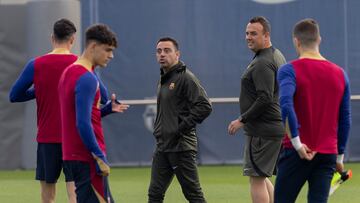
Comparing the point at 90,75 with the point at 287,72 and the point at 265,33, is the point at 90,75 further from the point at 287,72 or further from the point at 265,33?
the point at 265,33

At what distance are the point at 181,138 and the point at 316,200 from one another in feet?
7.63

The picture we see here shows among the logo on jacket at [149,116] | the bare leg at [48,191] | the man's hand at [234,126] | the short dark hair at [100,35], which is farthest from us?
the logo on jacket at [149,116]

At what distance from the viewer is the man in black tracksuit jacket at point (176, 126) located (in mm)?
9672

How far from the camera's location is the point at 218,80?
18.1 m

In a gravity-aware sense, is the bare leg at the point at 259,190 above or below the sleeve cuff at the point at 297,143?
below

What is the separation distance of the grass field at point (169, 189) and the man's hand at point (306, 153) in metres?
4.84

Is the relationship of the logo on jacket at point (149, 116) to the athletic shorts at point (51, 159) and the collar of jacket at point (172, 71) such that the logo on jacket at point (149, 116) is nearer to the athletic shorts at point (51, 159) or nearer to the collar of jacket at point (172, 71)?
the collar of jacket at point (172, 71)

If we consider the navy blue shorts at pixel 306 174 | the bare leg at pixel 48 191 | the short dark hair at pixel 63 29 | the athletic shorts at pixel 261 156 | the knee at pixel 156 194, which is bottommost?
the knee at pixel 156 194

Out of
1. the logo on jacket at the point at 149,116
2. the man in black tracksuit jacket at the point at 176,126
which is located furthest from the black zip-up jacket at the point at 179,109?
the logo on jacket at the point at 149,116

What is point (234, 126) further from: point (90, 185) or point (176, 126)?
point (90, 185)

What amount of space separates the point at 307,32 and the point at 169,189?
264 inches

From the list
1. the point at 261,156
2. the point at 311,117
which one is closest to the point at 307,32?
the point at 311,117

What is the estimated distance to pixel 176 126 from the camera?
9680mm

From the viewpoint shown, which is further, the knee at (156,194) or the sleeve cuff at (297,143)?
the knee at (156,194)
